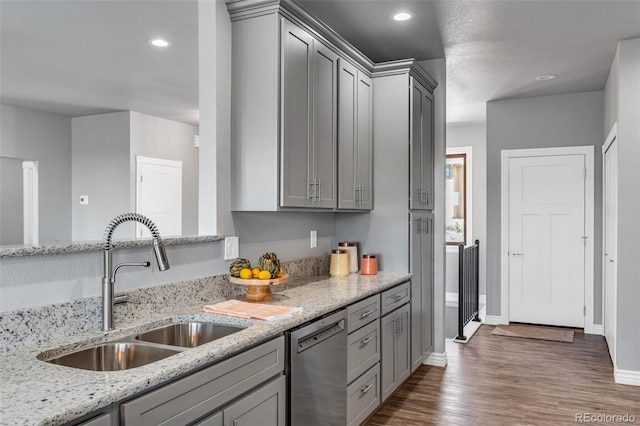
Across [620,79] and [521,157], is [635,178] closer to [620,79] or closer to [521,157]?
[620,79]

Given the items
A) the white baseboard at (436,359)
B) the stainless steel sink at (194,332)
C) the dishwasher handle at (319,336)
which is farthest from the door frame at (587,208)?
the stainless steel sink at (194,332)

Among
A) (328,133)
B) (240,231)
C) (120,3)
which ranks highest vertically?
(120,3)

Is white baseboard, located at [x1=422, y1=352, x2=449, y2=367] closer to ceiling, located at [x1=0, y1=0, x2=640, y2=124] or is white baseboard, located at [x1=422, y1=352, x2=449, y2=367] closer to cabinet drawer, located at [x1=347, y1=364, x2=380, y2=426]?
cabinet drawer, located at [x1=347, y1=364, x2=380, y2=426]

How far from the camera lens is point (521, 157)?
5.92 meters

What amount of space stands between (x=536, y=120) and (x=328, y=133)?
3726mm

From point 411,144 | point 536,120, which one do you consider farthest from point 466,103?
point 411,144

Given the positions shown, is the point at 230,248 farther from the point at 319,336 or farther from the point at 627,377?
the point at 627,377

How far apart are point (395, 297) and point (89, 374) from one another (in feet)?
7.77

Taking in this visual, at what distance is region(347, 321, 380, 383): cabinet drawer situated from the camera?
109 inches

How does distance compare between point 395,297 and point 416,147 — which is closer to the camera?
point 395,297

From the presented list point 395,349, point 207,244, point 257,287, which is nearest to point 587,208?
point 395,349

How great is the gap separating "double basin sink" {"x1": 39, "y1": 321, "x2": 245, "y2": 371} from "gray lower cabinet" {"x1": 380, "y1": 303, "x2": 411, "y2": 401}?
1.45 meters

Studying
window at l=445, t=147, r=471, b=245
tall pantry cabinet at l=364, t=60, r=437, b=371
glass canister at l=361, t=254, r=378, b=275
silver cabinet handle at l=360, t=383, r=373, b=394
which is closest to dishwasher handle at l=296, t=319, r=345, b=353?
silver cabinet handle at l=360, t=383, r=373, b=394

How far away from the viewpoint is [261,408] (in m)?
1.90
